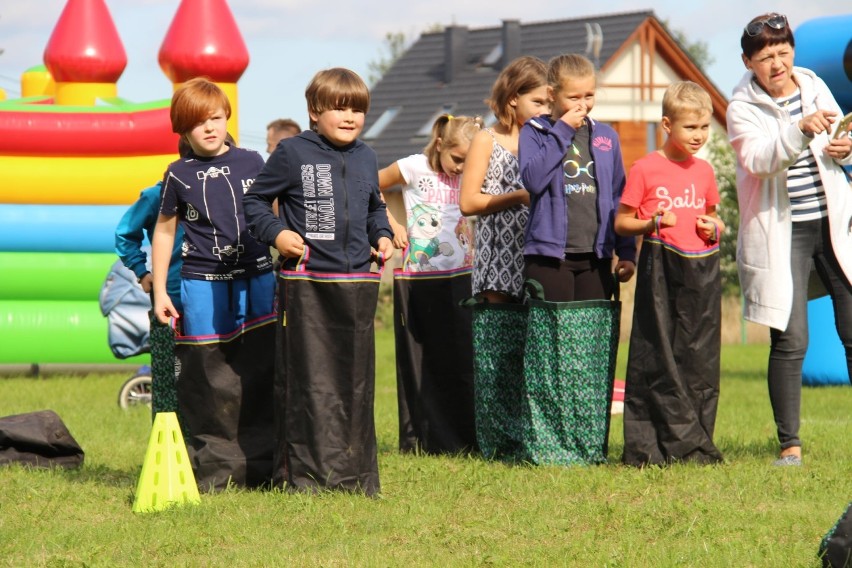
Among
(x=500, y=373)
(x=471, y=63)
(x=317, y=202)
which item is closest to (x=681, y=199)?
(x=500, y=373)

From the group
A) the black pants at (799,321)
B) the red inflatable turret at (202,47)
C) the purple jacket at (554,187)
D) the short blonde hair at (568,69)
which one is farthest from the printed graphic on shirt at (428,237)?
the red inflatable turret at (202,47)

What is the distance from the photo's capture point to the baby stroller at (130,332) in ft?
31.2

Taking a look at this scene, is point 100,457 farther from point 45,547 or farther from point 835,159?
point 835,159

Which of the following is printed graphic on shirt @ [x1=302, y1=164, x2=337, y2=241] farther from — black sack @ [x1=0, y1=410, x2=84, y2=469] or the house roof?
the house roof

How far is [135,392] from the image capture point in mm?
9555

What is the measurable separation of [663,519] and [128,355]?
5711 millimetres

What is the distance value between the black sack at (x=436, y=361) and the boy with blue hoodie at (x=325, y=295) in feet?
4.73

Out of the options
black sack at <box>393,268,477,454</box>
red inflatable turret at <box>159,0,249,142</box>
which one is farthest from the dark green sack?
red inflatable turret at <box>159,0,249,142</box>

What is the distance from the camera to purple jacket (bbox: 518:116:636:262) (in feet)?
19.3

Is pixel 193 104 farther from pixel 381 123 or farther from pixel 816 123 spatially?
pixel 381 123

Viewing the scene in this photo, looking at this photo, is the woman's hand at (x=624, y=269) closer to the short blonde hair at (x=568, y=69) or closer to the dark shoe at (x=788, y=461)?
the short blonde hair at (x=568, y=69)

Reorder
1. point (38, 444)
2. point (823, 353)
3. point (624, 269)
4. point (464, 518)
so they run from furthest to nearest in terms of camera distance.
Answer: point (823, 353) < point (38, 444) < point (624, 269) < point (464, 518)

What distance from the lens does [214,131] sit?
552 centimetres

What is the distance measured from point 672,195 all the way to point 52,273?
284 inches
